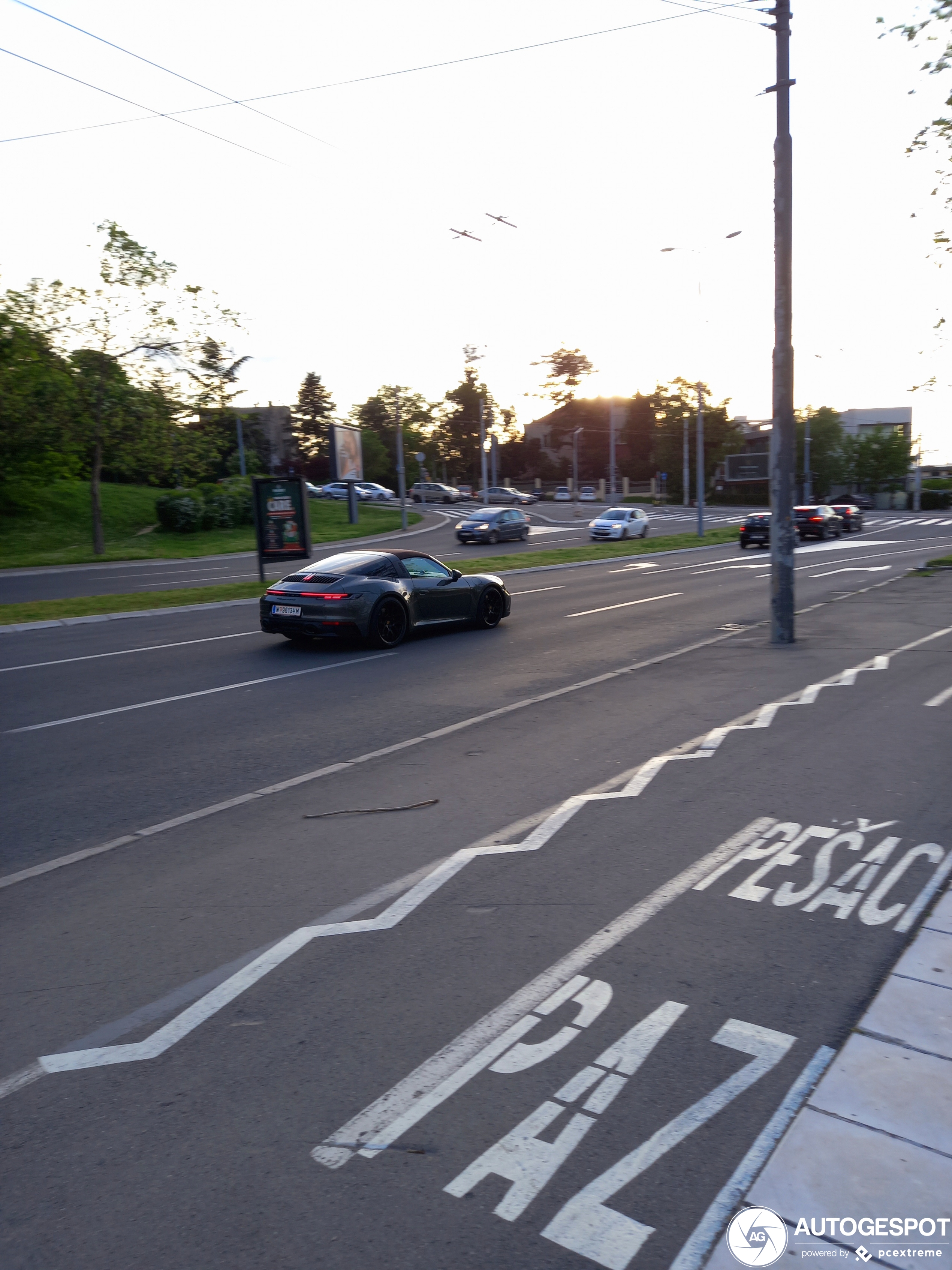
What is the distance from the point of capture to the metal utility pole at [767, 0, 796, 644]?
1255 centimetres

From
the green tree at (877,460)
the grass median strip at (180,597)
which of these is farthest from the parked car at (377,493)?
the green tree at (877,460)

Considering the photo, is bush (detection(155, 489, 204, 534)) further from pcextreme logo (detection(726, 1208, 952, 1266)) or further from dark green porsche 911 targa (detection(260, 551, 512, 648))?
pcextreme logo (detection(726, 1208, 952, 1266))

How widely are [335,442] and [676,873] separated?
43.1 metres

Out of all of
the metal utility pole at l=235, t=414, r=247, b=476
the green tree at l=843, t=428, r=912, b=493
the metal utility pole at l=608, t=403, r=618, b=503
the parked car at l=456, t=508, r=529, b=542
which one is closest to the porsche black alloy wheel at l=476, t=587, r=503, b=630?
the parked car at l=456, t=508, r=529, b=542

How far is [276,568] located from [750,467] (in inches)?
1193

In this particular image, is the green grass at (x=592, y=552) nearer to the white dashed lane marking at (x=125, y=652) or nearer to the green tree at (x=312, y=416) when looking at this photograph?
the white dashed lane marking at (x=125, y=652)

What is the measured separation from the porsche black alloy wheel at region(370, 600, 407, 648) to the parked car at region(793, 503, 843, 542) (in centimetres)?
3284

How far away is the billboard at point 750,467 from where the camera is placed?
47.4 m

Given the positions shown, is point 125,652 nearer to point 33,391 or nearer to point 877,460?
point 33,391

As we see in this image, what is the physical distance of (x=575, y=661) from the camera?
12.1 m

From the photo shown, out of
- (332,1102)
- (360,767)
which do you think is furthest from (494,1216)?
(360,767)

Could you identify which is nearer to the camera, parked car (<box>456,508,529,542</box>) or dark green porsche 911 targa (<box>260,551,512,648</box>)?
dark green porsche 911 targa (<box>260,551,512,648</box>)

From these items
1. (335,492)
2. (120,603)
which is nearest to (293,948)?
(120,603)

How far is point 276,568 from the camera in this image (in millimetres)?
29938
